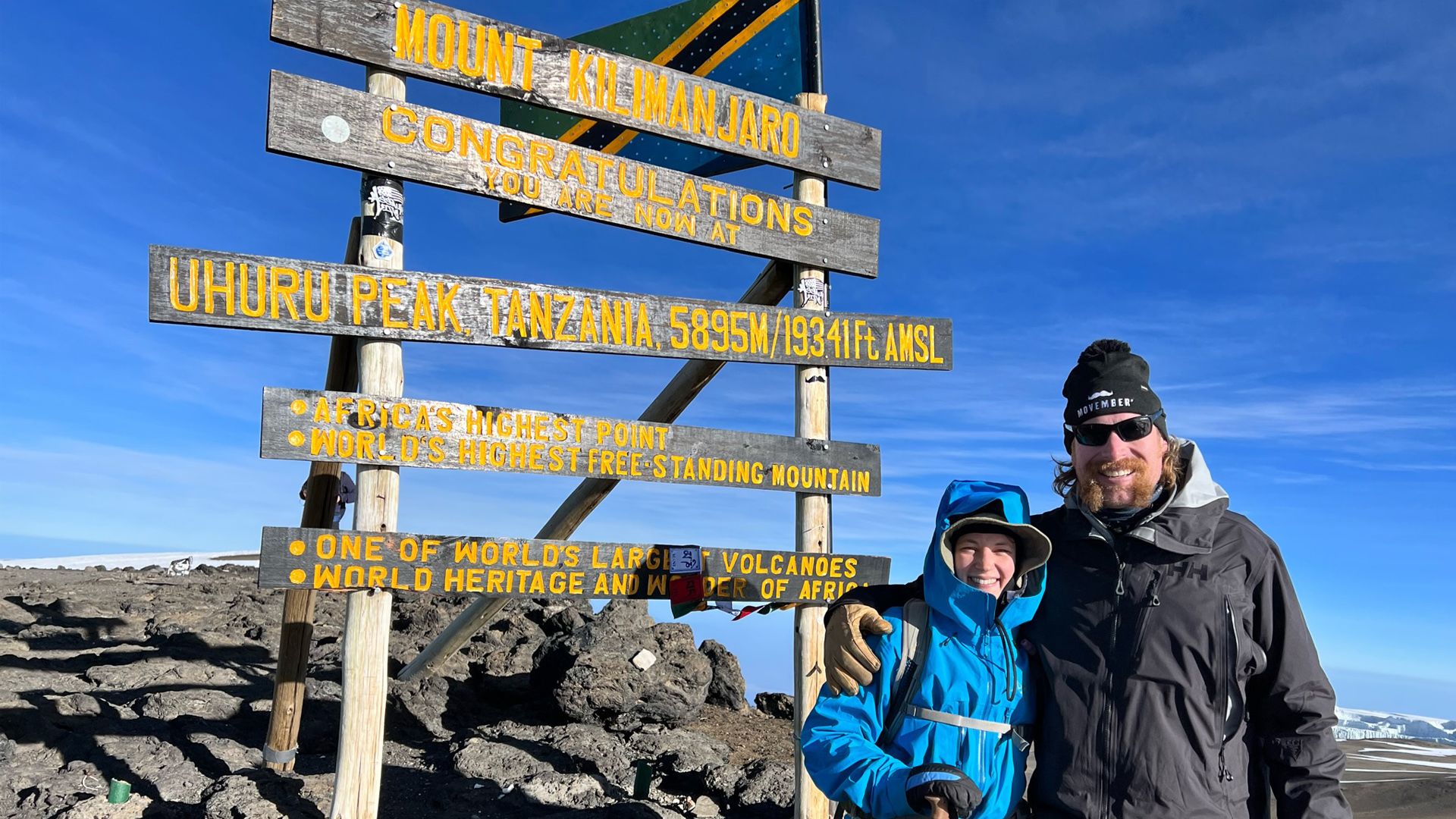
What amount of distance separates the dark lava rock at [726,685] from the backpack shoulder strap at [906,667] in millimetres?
6840

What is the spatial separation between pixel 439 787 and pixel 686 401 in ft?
10.2

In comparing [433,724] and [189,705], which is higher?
[189,705]

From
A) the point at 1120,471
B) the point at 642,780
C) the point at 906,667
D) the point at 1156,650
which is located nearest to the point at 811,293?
the point at 642,780

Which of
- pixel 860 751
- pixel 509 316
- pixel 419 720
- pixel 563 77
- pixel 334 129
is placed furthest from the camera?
pixel 419 720

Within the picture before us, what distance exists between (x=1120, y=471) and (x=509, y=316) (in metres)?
3.67

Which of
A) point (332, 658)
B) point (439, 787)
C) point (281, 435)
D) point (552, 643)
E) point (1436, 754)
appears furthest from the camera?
point (1436, 754)

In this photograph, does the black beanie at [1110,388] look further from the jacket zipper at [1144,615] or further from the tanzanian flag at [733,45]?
the tanzanian flag at [733,45]

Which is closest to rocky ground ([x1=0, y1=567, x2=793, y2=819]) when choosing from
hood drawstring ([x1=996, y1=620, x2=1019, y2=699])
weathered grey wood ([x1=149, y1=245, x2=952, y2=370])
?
weathered grey wood ([x1=149, y1=245, x2=952, y2=370])

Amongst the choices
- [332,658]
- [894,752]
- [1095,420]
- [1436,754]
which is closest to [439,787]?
[332,658]

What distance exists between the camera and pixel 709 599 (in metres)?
6.22

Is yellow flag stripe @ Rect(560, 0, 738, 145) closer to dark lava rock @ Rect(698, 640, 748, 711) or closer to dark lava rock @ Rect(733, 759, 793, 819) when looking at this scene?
dark lava rock @ Rect(733, 759, 793, 819)

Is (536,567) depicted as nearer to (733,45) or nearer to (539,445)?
(539,445)

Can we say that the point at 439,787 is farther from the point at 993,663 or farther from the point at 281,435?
the point at 993,663

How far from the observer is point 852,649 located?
297 cm
